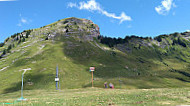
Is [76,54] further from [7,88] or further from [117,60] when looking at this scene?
[7,88]

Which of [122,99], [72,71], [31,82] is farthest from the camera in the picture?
[72,71]

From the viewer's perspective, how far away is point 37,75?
379ft

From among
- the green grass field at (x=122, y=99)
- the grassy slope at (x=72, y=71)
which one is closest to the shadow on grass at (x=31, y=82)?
the grassy slope at (x=72, y=71)

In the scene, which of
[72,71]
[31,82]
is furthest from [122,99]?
[72,71]

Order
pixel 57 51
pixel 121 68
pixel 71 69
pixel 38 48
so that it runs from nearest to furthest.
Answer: pixel 71 69
pixel 121 68
pixel 57 51
pixel 38 48

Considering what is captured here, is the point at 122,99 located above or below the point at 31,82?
above

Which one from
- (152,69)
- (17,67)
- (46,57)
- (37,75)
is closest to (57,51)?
(46,57)

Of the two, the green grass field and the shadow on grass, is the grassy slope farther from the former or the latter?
the green grass field

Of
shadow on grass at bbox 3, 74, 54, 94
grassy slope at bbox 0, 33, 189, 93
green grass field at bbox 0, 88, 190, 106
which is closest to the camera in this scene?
green grass field at bbox 0, 88, 190, 106

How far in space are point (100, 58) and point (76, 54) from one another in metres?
29.2

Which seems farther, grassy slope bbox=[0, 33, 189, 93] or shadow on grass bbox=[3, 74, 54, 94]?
grassy slope bbox=[0, 33, 189, 93]

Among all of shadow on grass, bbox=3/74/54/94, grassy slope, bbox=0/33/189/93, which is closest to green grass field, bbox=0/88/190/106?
grassy slope, bbox=0/33/189/93

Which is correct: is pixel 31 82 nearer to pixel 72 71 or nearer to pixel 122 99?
pixel 72 71

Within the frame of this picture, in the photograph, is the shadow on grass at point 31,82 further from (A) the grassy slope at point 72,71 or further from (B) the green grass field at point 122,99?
(B) the green grass field at point 122,99
